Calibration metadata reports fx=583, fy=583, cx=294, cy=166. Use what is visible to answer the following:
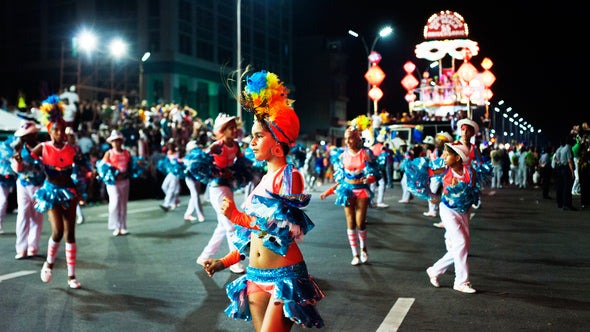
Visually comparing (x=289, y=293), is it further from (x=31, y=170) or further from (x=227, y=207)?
(x=31, y=170)

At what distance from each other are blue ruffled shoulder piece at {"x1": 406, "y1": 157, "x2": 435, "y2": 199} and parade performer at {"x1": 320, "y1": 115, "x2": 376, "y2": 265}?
87 cm

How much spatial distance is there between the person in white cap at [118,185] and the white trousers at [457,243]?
264 inches

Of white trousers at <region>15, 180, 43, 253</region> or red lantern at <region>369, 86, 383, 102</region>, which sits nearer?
white trousers at <region>15, 180, 43, 253</region>

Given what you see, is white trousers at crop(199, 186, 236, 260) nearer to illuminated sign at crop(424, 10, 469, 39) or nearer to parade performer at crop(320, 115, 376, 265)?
parade performer at crop(320, 115, 376, 265)

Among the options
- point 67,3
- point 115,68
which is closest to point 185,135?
point 115,68

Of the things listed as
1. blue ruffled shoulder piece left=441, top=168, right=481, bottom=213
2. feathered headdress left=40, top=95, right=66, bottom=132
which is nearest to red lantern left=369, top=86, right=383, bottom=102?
feathered headdress left=40, top=95, right=66, bottom=132

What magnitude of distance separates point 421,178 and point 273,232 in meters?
4.27

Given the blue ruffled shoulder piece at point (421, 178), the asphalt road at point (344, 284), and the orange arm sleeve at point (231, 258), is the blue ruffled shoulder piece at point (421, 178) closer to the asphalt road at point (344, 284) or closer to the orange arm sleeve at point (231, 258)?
the asphalt road at point (344, 284)

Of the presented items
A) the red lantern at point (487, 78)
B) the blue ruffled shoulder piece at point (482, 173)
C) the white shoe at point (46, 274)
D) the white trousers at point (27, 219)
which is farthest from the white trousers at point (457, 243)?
A: the red lantern at point (487, 78)

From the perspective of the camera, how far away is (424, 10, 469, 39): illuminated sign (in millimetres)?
34400

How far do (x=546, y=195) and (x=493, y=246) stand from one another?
1182 cm

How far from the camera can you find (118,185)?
1142cm

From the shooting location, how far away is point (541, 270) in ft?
25.8

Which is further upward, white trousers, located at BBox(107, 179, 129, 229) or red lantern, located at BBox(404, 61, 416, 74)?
red lantern, located at BBox(404, 61, 416, 74)
